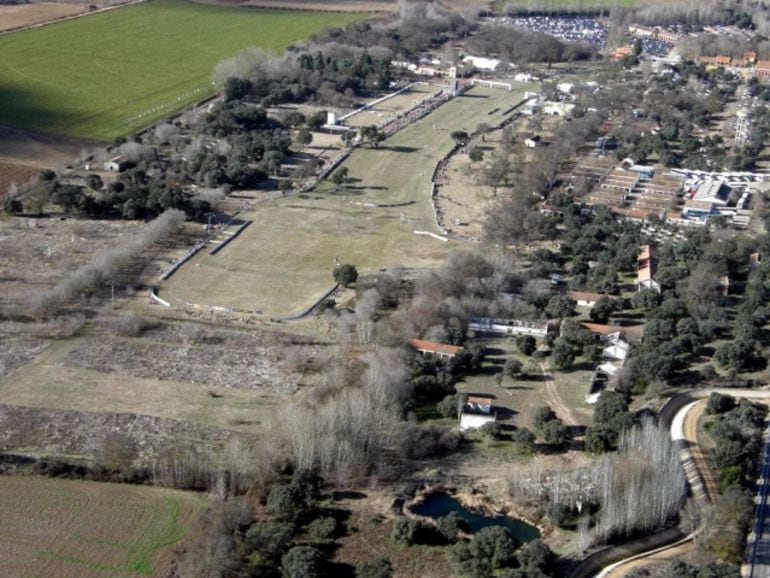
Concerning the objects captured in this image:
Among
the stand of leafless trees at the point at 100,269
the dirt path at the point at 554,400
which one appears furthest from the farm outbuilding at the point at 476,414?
Result: the stand of leafless trees at the point at 100,269

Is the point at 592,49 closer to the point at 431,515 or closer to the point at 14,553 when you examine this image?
the point at 431,515

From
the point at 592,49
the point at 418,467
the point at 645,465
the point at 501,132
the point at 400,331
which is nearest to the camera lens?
the point at 645,465

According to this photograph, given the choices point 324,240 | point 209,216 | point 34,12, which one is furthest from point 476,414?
point 34,12

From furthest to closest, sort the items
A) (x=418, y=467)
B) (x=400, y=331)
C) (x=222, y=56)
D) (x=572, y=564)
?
(x=222, y=56) < (x=400, y=331) < (x=418, y=467) < (x=572, y=564)

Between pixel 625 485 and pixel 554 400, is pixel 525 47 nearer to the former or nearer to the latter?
pixel 554 400

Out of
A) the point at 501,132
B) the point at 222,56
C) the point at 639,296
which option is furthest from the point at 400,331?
the point at 222,56

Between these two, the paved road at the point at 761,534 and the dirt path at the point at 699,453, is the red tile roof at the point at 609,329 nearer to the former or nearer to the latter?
the dirt path at the point at 699,453
